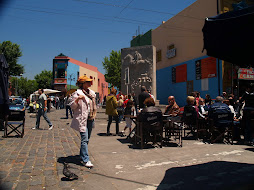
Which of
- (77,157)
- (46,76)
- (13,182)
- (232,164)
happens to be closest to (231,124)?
(232,164)

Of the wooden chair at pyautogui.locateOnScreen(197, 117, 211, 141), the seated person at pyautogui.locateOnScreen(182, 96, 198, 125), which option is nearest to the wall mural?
the wooden chair at pyautogui.locateOnScreen(197, 117, 211, 141)

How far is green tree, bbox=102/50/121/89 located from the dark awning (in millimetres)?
38166

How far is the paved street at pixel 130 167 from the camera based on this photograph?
3.66 m

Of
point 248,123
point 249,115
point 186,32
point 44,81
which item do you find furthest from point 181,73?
point 44,81

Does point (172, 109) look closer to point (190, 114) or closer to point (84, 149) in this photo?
point (190, 114)

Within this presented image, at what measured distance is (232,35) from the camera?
12.2 ft

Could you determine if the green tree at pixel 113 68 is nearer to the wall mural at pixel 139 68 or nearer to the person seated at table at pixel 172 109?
the wall mural at pixel 139 68

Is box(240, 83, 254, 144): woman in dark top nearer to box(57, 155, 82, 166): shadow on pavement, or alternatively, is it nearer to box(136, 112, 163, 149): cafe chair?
box(136, 112, 163, 149): cafe chair

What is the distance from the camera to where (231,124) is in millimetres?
6641

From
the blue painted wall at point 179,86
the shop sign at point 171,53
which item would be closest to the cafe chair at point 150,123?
the blue painted wall at point 179,86

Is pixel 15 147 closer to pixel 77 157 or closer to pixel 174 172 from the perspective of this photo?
pixel 77 157

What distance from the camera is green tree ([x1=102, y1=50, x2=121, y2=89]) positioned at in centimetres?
4222

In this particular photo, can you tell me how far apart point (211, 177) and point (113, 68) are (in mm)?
39415

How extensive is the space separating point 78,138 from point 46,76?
65.5 m
